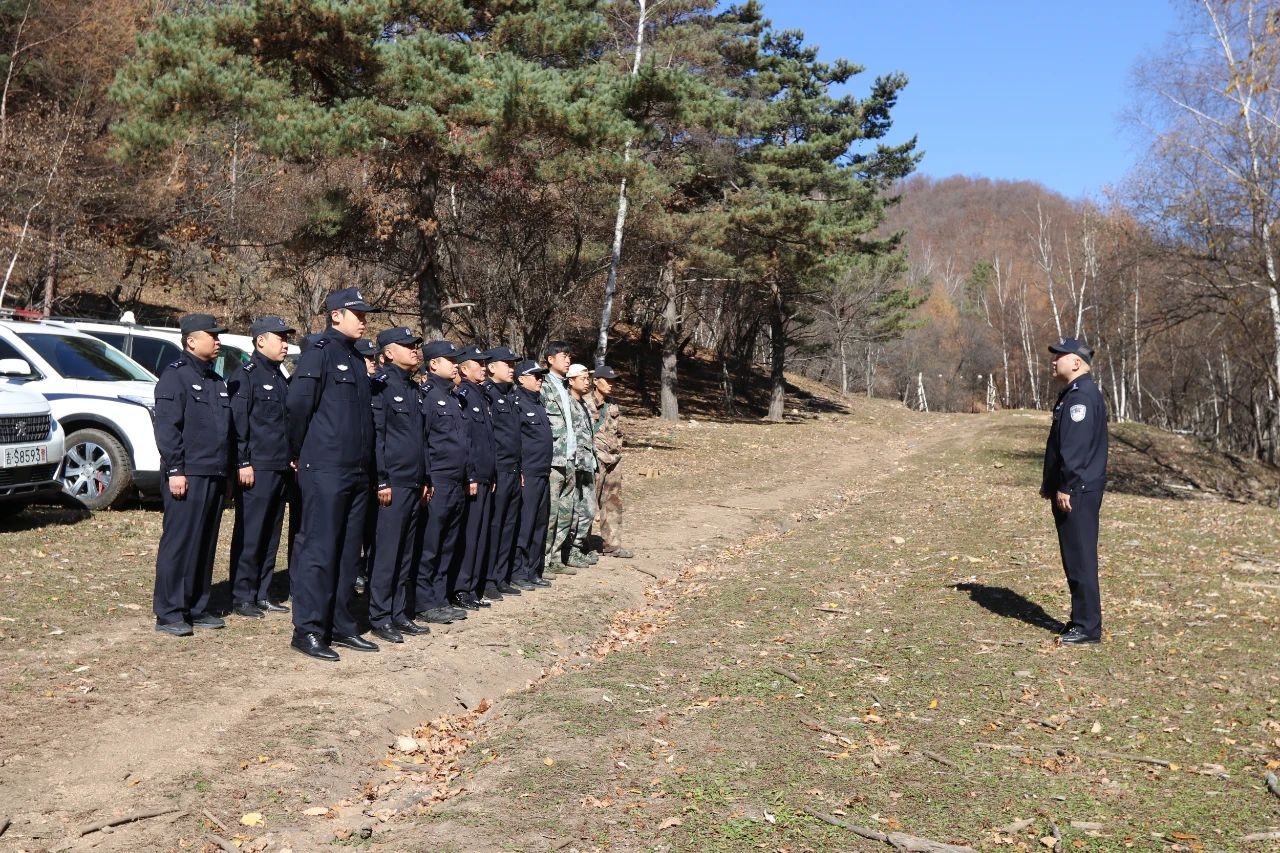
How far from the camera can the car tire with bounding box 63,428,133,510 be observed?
→ 11.3 metres

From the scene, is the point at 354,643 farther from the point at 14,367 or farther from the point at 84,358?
the point at 84,358

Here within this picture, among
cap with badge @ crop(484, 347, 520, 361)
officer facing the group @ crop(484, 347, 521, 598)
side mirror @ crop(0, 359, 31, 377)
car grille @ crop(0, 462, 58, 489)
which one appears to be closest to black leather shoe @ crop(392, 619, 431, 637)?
officer facing the group @ crop(484, 347, 521, 598)

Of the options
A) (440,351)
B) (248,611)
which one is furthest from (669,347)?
(248,611)

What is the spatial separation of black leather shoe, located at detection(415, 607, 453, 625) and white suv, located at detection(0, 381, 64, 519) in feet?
14.5

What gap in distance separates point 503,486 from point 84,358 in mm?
5931

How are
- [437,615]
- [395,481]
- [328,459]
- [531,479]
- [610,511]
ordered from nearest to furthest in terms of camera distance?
[328,459], [395,481], [437,615], [531,479], [610,511]

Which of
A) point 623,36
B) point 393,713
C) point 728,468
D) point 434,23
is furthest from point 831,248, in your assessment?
point 393,713

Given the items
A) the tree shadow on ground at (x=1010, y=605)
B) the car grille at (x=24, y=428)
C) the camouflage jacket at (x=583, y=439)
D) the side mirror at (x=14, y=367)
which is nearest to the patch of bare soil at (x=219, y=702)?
the car grille at (x=24, y=428)

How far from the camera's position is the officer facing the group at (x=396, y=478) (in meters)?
7.69

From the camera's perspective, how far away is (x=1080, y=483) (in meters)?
7.79

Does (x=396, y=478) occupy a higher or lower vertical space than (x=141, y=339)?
lower

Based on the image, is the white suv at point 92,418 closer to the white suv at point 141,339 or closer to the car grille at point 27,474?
the car grille at point 27,474

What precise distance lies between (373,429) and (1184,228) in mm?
20184

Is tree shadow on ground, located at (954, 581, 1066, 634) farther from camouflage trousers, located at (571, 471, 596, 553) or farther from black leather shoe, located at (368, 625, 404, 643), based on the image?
black leather shoe, located at (368, 625, 404, 643)
